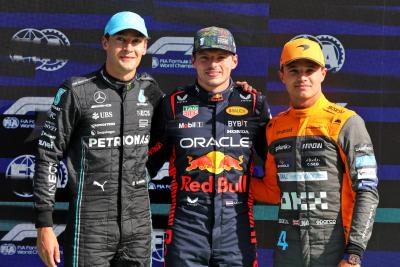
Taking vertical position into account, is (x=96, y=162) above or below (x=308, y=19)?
below

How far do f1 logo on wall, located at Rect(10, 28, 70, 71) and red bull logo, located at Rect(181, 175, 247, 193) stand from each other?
127 cm

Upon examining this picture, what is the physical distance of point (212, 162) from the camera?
2564mm

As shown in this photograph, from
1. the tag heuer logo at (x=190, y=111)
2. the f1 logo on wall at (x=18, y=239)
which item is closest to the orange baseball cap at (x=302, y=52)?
the tag heuer logo at (x=190, y=111)

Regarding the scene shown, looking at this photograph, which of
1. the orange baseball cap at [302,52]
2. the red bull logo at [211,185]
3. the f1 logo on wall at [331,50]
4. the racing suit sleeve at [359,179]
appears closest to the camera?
the racing suit sleeve at [359,179]

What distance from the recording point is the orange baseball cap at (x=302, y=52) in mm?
2447

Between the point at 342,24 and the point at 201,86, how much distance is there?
3.86ft

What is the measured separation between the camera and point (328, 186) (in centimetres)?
236

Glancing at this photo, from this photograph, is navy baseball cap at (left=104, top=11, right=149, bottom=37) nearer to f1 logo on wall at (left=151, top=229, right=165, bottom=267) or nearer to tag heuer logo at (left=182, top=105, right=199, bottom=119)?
tag heuer logo at (left=182, top=105, right=199, bottom=119)

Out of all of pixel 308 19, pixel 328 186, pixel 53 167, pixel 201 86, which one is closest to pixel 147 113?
pixel 201 86

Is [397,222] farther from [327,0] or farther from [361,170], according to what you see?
[327,0]

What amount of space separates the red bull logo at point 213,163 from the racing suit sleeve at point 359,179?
0.55 metres

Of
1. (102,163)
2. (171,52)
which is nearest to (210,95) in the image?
(102,163)

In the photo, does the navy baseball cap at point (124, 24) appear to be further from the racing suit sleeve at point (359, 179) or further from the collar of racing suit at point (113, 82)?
the racing suit sleeve at point (359, 179)

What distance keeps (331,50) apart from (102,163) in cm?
164
